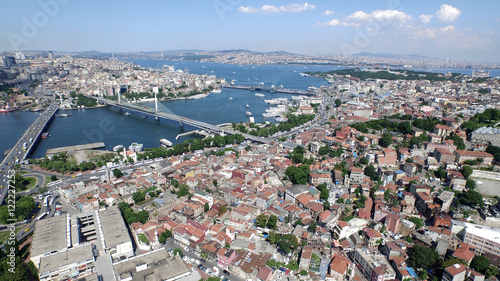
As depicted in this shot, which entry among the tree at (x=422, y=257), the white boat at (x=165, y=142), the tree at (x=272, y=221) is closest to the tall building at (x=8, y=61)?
the white boat at (x=165, y=142)

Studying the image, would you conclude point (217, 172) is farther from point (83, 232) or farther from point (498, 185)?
point (498, 185)

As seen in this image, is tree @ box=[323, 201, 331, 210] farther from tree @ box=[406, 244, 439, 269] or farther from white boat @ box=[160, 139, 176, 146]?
white boat @ box=[160, 139, 176, 146]

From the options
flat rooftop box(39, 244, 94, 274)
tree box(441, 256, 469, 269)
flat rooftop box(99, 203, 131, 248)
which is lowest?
flat rooftop box(99, 203, 131, 248)

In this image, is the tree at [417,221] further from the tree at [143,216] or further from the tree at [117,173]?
the tree at [117,173]

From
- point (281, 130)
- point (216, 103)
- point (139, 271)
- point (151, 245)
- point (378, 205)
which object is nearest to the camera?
point (139, 271)

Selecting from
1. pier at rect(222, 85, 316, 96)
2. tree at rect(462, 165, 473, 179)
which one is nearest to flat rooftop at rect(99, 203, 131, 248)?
tree at rect(462, 165, 473, 179)

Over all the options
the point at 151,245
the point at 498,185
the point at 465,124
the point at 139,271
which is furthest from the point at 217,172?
the point at 465,124
